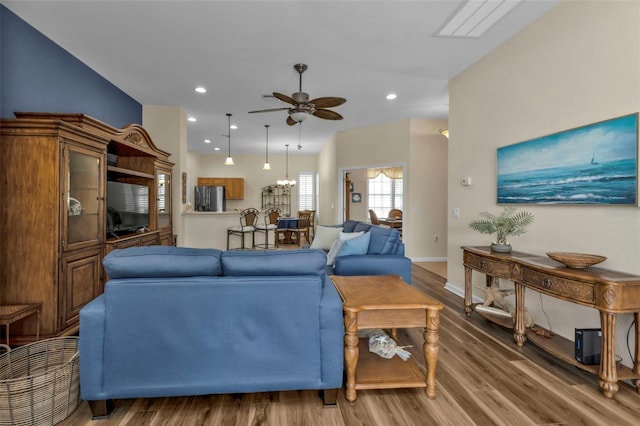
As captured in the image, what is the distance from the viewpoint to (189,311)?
1690 millimetres

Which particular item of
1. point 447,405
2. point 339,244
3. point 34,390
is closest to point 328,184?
point 339,244

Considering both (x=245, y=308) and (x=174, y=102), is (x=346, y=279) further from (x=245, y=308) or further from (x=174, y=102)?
(x=174, y=102)

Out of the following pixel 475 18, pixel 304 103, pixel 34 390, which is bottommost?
pixel 34 390

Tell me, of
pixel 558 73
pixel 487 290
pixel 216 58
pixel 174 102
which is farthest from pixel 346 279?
pixel 174 102

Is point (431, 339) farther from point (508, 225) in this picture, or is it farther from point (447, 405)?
point (508, 225)

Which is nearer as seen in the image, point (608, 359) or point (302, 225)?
point (608, 359)

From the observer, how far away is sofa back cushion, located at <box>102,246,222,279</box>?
1670 mm

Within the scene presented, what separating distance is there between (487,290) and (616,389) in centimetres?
125

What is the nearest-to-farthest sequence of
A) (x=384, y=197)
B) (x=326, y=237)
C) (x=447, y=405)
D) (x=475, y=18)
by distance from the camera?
(x=447, y=405) → (x=475, y=18) → (x=326, y=237) → (x=384, y=197)

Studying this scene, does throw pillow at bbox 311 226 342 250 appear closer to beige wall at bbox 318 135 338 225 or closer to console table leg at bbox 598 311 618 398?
console table leg at bbox 598 311 618 398

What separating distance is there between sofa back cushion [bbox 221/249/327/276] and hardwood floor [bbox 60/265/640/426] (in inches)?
31.7

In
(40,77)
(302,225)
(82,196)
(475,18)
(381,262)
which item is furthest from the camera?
(302,225)

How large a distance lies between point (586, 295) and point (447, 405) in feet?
3.85

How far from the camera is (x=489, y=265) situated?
289 centimetres
